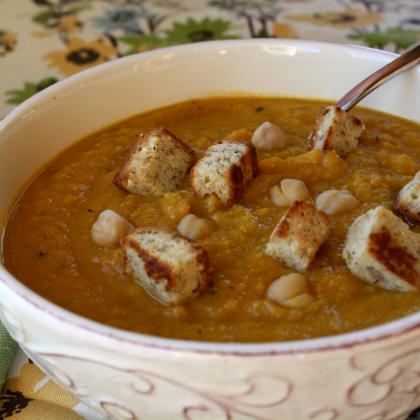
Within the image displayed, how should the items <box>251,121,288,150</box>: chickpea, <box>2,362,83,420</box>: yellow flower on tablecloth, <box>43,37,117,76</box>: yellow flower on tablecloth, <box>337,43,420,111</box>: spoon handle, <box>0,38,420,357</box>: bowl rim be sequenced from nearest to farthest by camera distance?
1. <box>0,38,420,357</box>: bowl rim
2. <box>2,362,83,420</box>: yellow flower on tablecloth
3. <box>251,121,288,150</box>: chickpea
4. <box>337,43,420,111</box>: spoon handle
5. <box>43,37,117,76</box>: yellow flower on tablecloth

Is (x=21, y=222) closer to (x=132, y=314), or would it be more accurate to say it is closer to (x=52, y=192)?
(x=52, y=192)

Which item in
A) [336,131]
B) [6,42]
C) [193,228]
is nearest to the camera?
[193,228]

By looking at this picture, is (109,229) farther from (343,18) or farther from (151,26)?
(343,18)

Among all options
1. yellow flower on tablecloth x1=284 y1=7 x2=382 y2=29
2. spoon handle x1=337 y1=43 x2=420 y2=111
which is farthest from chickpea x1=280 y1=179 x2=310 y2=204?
yellow flower on tablecloth x1=284 y1=7 x2=382 y2=29

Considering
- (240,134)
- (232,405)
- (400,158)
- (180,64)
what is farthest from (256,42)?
(232,405)

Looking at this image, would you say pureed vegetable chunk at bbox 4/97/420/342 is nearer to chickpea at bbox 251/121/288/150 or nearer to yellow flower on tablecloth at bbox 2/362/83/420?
chickpea at bbox 251/121/288/150

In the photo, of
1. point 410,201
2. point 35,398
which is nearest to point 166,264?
point 35,398

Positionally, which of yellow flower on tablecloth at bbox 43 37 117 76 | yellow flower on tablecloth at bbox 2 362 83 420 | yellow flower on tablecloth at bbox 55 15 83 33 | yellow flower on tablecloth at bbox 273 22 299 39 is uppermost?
yellow flower on tablecloth at bbox 55 15 83 33
